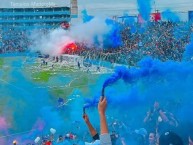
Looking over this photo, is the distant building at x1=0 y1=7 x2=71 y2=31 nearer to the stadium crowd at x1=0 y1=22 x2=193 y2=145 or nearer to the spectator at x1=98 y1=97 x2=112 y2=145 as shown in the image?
the stadium crowd at x1=0 y1=22 x2=193 y2=145

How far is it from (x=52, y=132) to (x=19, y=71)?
8.23 m

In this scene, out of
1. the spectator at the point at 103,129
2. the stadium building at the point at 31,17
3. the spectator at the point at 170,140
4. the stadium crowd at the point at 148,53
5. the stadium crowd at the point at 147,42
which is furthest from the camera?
the stadium building at the point at 31,17

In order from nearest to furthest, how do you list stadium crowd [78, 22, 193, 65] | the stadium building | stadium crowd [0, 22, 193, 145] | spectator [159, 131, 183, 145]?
spectator [159, 131, 183, 145] < stadium crowd [0, 22, 193, 145] < stadium crowd [78, 22, 193, 65] < the stadium building

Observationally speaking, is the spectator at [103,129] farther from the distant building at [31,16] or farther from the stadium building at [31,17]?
the distant building at [31,16]

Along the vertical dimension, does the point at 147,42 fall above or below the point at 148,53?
above

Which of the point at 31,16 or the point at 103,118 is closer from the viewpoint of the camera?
the point at 103,118

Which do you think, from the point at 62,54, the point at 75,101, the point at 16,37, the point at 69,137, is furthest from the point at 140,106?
the point at 16,37

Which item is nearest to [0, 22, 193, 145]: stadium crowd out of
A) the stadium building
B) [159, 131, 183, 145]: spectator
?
[159, 131, 183, 145]: spectator

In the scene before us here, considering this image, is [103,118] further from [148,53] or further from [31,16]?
[31,16]

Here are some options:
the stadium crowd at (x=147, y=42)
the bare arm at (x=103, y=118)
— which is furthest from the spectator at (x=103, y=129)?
the stadium crowd at (x=147, y=42)

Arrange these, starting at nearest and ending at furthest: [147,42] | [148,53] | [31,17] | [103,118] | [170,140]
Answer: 1. [170,140]
2. [103,118]
3. [148,53]
4. [147,42]
5. [31,17]

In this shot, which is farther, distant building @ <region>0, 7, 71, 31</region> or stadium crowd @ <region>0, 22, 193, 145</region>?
distant building @ <region>0, 7, 71, 31</region>

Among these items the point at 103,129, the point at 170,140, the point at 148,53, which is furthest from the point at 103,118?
the point at 148,53

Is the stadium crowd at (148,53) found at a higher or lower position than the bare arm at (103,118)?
lower
